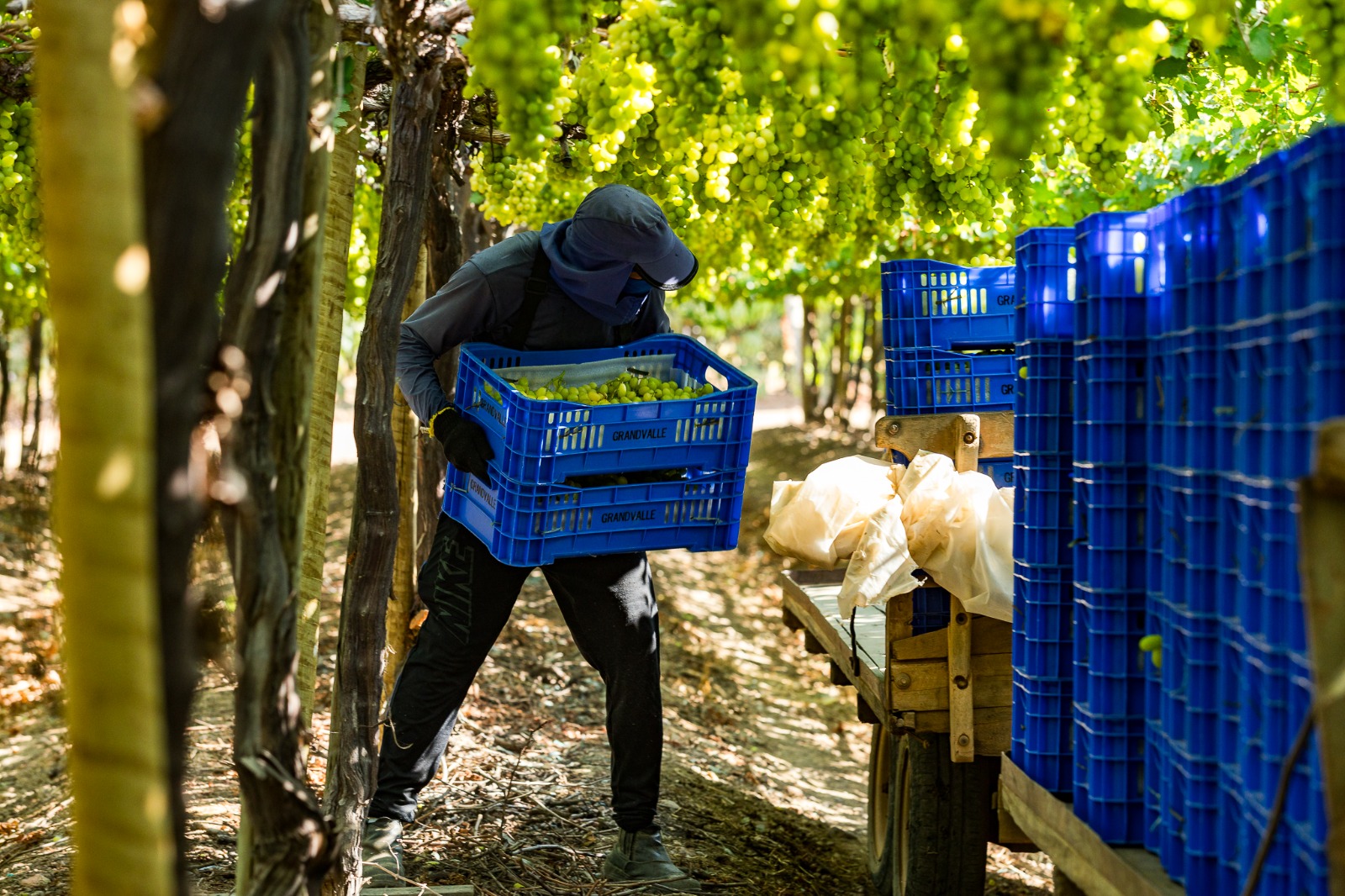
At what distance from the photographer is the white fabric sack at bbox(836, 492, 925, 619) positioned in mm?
3156

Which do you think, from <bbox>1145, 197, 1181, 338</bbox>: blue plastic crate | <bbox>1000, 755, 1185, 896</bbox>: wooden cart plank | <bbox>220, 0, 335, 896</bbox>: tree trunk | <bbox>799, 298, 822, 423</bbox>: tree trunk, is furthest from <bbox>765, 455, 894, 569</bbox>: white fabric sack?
<bbox>799, 298, 822, 423</bbox>: tree trunk

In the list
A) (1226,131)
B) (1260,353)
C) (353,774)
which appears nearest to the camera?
(1260,353)

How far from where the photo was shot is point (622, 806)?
11.6 ft

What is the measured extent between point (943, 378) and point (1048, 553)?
1812 mm

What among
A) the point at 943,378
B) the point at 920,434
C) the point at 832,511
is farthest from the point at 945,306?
the point at 832,511

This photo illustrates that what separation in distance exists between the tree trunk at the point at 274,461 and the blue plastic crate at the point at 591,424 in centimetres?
98

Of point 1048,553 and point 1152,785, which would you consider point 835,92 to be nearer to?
point 1048,553

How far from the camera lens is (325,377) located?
305 cm

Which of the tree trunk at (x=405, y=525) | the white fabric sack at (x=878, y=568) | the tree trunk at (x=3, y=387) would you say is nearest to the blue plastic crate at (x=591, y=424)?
the white fabric sack at (x=878, y=568)

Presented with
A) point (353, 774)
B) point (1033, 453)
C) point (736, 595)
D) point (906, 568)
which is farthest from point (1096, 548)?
point (736, 595)

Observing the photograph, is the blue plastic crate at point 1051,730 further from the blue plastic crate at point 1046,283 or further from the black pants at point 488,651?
the black pants at point 488,651

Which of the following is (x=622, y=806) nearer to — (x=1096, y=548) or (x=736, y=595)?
(x=1096, y=548)

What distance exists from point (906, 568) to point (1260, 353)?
1.59 meters

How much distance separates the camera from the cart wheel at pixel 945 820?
11.4 feet
